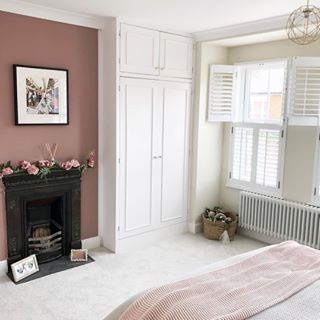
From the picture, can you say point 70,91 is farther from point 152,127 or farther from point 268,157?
point 268,157

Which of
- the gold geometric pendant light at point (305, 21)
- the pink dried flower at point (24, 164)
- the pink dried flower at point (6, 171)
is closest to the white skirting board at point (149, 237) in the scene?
the pink dried flower at point (24, 164)

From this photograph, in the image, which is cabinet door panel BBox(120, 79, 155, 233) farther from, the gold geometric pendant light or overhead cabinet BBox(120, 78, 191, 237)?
the gold geometric pendant light

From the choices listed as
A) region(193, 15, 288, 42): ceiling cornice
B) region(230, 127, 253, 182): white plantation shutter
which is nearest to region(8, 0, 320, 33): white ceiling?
region(193, 15, 288, 42): ceiling cornice

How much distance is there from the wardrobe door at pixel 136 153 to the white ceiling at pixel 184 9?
2.19 feet

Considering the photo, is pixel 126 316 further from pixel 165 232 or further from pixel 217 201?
pixel 217 201

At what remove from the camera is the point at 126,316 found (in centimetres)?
183

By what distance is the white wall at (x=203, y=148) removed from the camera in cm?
439

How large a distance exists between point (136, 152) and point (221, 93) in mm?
1334

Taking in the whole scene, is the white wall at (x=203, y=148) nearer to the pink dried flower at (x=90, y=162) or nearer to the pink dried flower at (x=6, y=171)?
the pink dried flower at (x=90, y=162)

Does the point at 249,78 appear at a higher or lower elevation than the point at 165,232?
higher

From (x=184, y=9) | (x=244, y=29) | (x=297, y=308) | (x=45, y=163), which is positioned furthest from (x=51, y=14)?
(x=297, y=308)

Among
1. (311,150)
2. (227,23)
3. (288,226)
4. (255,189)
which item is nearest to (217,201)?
(255,189)

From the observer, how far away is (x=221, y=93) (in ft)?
14.6

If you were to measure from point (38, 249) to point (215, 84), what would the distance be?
8.98 ft
